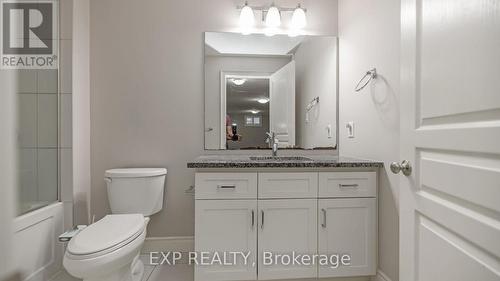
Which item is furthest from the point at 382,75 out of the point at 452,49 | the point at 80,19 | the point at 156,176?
the point at 80,19

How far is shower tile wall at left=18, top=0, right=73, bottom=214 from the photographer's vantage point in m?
1.86

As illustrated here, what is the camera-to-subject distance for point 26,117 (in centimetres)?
187

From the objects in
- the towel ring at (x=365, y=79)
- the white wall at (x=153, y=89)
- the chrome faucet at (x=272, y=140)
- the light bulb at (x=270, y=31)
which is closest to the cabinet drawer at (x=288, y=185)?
the chrome faucet at (x=272, y=140)

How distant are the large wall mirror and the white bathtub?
1226mm

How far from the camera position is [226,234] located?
1.74m

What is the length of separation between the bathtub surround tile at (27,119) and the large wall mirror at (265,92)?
1.20m

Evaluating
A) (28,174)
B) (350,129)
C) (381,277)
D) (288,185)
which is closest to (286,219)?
(288,185)

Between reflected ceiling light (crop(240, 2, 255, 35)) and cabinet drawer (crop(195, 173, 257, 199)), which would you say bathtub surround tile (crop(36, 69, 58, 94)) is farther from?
reflected ceiling light (crop(240, 2, 255, 35))

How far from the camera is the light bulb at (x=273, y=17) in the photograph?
239 centimetres

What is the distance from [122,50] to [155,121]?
25.1 inches

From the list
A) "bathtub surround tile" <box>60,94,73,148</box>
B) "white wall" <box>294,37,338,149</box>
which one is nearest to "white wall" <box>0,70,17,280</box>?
"bathtub surround tile" <box>60,94,73,148</box>

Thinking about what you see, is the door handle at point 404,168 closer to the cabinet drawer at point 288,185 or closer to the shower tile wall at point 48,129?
the cabinet drawer at point 288,185

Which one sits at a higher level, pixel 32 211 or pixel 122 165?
pixel 122 165

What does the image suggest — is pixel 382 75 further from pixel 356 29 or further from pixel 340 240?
pixel 340 240
